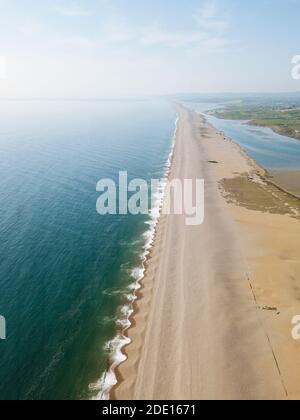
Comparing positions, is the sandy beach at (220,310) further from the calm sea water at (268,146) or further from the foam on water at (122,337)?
the calm sea water at (268,146)

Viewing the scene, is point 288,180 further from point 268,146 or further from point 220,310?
point 220,310

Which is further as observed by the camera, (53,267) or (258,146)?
(258,146)

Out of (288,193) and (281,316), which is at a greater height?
(288,193)

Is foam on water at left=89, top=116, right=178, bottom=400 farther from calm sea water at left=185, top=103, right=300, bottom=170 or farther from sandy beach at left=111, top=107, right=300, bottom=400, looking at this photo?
calm sea water at left=185, top=103, right=300, bottom=170

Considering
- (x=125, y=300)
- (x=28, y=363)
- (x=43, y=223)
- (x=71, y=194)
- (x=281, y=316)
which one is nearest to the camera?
(x=28, y=363)

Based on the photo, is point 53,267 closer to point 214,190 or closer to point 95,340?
point 95,340

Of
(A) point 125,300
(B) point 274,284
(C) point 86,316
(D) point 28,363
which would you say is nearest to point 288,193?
(B) point 274,284

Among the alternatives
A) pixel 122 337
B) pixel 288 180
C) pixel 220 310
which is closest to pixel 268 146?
pixel 288 180
